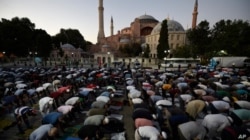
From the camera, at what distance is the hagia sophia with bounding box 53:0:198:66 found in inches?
2382

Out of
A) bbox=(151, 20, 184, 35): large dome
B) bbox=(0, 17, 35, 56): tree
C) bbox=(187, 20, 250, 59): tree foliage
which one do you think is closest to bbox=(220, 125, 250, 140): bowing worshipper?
bbox=(187, 20, 250, 59): tree foliage

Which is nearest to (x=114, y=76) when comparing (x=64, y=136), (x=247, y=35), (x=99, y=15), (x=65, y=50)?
(x=64, y=136)

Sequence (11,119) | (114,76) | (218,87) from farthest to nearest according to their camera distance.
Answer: (114,76), (218,87), (11,119)

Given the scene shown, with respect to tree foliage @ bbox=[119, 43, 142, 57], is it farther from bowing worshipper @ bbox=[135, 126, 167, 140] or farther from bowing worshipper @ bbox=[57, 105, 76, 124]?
bowing worshipper @ bbox=[135, 126, 167, 140]

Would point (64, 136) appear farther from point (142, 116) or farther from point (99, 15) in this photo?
point (99, 15)

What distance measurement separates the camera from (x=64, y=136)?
665cm

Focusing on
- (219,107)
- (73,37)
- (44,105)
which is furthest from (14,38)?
(219,107)

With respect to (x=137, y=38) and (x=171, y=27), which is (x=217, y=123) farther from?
(x=137, y=38)

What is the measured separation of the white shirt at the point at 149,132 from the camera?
4.61 m

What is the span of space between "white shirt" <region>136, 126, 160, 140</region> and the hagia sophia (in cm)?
4990

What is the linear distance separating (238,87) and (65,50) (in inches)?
2536

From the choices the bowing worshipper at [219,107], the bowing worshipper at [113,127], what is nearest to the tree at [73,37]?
the bowing worshipper at [113,127]

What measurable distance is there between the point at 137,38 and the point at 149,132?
223ft

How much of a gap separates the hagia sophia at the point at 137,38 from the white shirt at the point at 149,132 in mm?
49896
